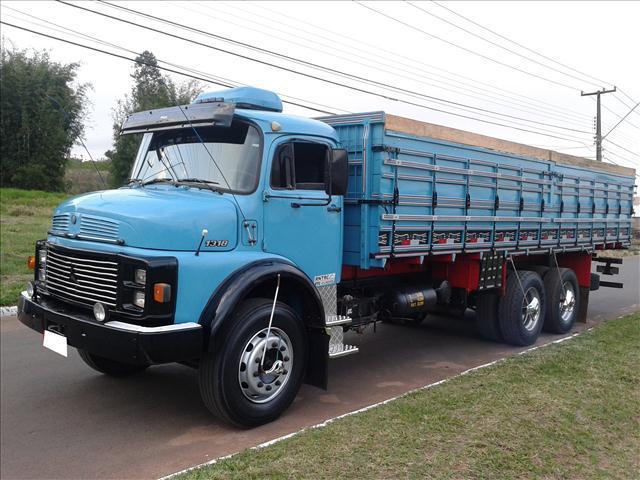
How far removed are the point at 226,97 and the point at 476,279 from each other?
3885 mm

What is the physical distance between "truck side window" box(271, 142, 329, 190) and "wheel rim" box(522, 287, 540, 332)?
4152 mm

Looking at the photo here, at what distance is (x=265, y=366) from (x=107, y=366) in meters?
2.07

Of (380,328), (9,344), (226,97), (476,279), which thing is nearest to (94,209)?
(226,97)

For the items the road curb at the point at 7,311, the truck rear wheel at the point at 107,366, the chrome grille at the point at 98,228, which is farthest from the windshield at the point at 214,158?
the road curb at the point at 7,311

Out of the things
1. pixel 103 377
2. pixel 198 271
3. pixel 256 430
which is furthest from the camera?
pixel 103 377

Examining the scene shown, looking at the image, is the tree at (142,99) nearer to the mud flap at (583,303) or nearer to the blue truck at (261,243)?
the blue truck at (261,243)

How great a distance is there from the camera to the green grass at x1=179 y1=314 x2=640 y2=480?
3631 millimetres

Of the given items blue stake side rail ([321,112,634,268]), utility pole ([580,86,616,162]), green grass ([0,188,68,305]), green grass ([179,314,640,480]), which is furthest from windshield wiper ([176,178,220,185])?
utility pole ([580,86,616,162])

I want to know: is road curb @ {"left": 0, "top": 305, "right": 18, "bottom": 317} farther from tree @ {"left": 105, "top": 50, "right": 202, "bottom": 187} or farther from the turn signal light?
the turn signal light

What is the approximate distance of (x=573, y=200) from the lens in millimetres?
9125

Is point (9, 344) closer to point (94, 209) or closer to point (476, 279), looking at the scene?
point (94, 209)

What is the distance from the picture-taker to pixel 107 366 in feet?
19.3

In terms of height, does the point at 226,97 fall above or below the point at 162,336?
above

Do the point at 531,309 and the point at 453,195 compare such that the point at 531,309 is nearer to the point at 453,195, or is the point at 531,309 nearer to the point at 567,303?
the point at 567,303
